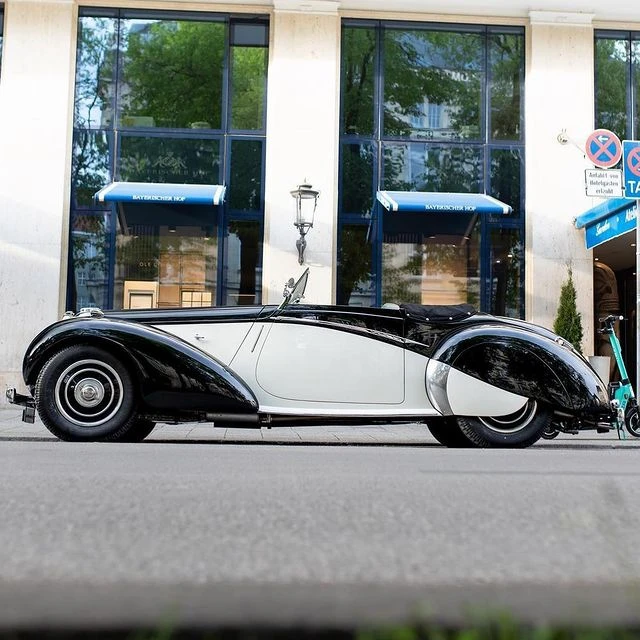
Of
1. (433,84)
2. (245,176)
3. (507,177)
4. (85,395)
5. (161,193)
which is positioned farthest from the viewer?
(433,84)

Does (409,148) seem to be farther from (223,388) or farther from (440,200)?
(223,388)

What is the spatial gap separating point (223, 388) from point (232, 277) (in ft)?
26.7

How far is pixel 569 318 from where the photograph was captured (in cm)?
1448

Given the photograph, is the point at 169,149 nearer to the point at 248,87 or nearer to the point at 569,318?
the point at 248,87

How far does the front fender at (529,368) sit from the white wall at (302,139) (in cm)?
775

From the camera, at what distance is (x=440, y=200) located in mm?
14305

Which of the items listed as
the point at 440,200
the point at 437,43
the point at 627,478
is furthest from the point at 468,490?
the point at 437,43

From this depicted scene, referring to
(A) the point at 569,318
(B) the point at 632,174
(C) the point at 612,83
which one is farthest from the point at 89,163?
(C) the point at 612,83

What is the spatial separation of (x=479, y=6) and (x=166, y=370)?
11.1 meters

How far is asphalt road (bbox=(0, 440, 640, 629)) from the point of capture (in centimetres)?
157

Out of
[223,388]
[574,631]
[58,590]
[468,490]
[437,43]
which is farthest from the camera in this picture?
[437,43]

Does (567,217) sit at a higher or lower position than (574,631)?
higher

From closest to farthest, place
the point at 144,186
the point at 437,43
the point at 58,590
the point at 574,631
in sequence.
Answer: the point at 574,631
the point at 58,590
the point at 144,186
the point at 437,43

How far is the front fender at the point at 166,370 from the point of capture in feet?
21.3
